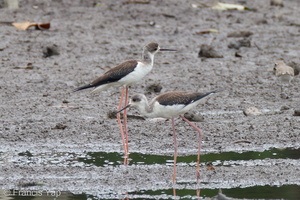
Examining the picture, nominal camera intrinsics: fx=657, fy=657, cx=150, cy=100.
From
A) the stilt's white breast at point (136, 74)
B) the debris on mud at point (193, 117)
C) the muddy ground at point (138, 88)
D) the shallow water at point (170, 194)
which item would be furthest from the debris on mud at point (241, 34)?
the shallow water at point (170, 194)

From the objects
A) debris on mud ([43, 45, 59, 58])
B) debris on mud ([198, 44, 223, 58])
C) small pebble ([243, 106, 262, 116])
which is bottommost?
debris on mud ([43, 45, 59, 58])

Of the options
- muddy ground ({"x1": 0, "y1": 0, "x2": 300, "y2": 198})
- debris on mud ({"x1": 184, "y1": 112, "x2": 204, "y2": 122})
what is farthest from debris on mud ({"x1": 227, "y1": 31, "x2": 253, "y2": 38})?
debris on mud ({"x1": 184, "y1": 112, "x2": 204, "y2": 122})

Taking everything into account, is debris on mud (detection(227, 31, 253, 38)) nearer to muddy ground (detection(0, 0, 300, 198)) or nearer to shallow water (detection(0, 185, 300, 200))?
muddy ground (detection(0, 0, 300, 198))

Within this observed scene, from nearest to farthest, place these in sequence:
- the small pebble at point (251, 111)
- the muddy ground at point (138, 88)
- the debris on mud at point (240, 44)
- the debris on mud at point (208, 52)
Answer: the muddy ground at point (138, 88)
the small pebble at point (251, 111)
the debris on mud at point (208, 52)
the debris on mud at point (240, 44)

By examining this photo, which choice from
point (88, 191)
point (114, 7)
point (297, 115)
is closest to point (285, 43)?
point (114, 7)

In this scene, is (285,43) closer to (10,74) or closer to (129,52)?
(129,52)

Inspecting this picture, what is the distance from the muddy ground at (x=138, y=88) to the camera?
6668 mm

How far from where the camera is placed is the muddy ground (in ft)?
21.9

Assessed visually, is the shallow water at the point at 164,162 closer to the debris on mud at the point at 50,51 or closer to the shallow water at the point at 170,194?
the shallow water at the point at 170,194

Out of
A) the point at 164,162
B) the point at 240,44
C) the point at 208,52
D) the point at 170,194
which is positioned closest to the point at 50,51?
the point at 208,52

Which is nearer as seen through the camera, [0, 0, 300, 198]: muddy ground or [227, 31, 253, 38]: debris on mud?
[0, 0, 300, 198]: muddy ground

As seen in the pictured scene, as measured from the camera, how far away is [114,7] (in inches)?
648

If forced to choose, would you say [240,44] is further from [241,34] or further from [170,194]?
[170,194]

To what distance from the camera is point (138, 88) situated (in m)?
10.7
